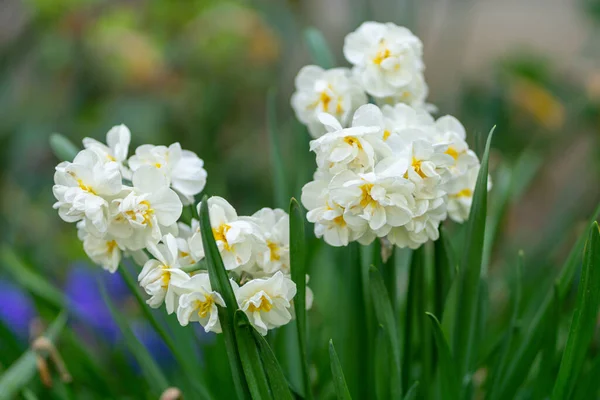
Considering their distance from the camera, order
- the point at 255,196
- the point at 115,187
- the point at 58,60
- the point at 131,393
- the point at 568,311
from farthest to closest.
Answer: the point at 255,196, the point at 58,60, the point at 568,311, the point at 131,393, the point at 115,187

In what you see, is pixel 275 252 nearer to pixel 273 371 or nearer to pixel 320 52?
pixel 273 371

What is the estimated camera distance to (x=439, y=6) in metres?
2.64

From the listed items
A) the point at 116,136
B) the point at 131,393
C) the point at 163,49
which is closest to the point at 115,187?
the point at 116,136

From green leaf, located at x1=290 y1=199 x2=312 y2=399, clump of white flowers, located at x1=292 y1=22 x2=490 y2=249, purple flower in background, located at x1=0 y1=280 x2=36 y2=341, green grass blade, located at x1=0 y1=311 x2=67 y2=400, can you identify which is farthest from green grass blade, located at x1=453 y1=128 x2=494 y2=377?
purple flower in background, located at x1=0 y1=280 x2=36 y2=341

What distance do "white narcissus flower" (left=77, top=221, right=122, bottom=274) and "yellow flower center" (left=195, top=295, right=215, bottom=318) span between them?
2.6 inches

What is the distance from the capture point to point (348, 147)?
0.41 m

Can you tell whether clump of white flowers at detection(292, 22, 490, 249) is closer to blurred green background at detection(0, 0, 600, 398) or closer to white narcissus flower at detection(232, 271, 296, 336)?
white narcissus flower at detection(232, 271, 296, 336)

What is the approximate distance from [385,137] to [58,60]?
1.32m

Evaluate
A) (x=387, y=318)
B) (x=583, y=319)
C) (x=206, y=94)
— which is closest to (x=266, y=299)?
(x=387, y=318)

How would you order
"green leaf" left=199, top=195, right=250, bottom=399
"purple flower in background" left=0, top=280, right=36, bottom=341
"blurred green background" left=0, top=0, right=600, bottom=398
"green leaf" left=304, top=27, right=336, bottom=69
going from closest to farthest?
"green leaf" left=199, top=195, right=250, bottom=399 → "green leaf" left=304, top=27, right=336, bottom=69 → "purple flower in background" left=0, top=280, right=36, bottom=341 → "blurred green background" left=0, top=0, right=600, bottom=398

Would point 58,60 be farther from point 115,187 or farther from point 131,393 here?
point 115,187

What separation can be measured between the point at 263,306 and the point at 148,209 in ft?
0.29

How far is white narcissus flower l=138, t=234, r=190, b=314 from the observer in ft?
1.35

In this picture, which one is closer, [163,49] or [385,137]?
[385,137]
